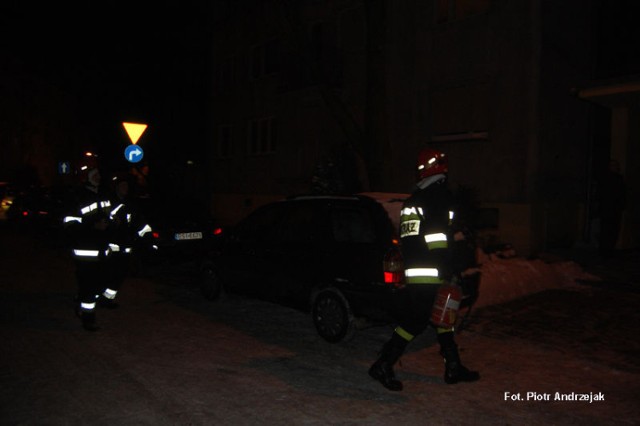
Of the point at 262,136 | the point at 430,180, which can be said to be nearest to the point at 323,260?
the point at 430,180

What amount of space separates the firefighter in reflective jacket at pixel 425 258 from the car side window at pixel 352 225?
44.9 inches

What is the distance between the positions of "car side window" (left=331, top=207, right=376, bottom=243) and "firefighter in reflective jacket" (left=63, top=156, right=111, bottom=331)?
9.10ft

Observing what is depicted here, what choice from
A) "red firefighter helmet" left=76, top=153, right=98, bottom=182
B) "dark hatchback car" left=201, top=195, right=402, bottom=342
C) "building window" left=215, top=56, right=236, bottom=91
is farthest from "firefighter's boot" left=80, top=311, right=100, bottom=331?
"building window" left=215, top=56, right=236, bottom=91

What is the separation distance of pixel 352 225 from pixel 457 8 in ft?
32.0

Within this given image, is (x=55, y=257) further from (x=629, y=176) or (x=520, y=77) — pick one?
(x=629, y=176)

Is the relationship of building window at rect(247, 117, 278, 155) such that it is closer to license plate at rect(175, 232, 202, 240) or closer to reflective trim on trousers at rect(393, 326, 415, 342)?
license plate at rect(175, 232, 202, 240)

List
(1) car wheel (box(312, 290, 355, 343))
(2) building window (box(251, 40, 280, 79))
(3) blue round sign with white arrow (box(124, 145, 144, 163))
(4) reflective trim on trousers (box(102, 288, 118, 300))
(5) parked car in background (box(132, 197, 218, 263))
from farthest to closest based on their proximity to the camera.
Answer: (2) building window (box(251, 40, 280, 79)), (3) blue round sign with white arrow (box(124, 145, 144, 163)), (5) parked car in background (box(132, 197, 218, 263)), (4) reflective trim on trousers (box(102, 288, 118, 300)), (1) car wheel (box(312, 290, 355, 343))

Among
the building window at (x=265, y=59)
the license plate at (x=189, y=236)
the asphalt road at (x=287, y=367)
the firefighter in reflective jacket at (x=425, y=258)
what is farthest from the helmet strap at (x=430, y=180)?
the building window at (x=265, y=59)

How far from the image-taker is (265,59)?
875 inches

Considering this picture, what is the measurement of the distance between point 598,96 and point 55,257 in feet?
39.2

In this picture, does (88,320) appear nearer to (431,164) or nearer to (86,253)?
(86,253)

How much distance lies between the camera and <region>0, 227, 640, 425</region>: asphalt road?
434 centimetres

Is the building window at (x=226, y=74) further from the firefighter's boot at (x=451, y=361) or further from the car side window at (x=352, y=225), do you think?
the firefighter's boot at (x=451, y=361)

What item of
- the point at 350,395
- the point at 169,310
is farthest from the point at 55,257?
the point at 350,395
